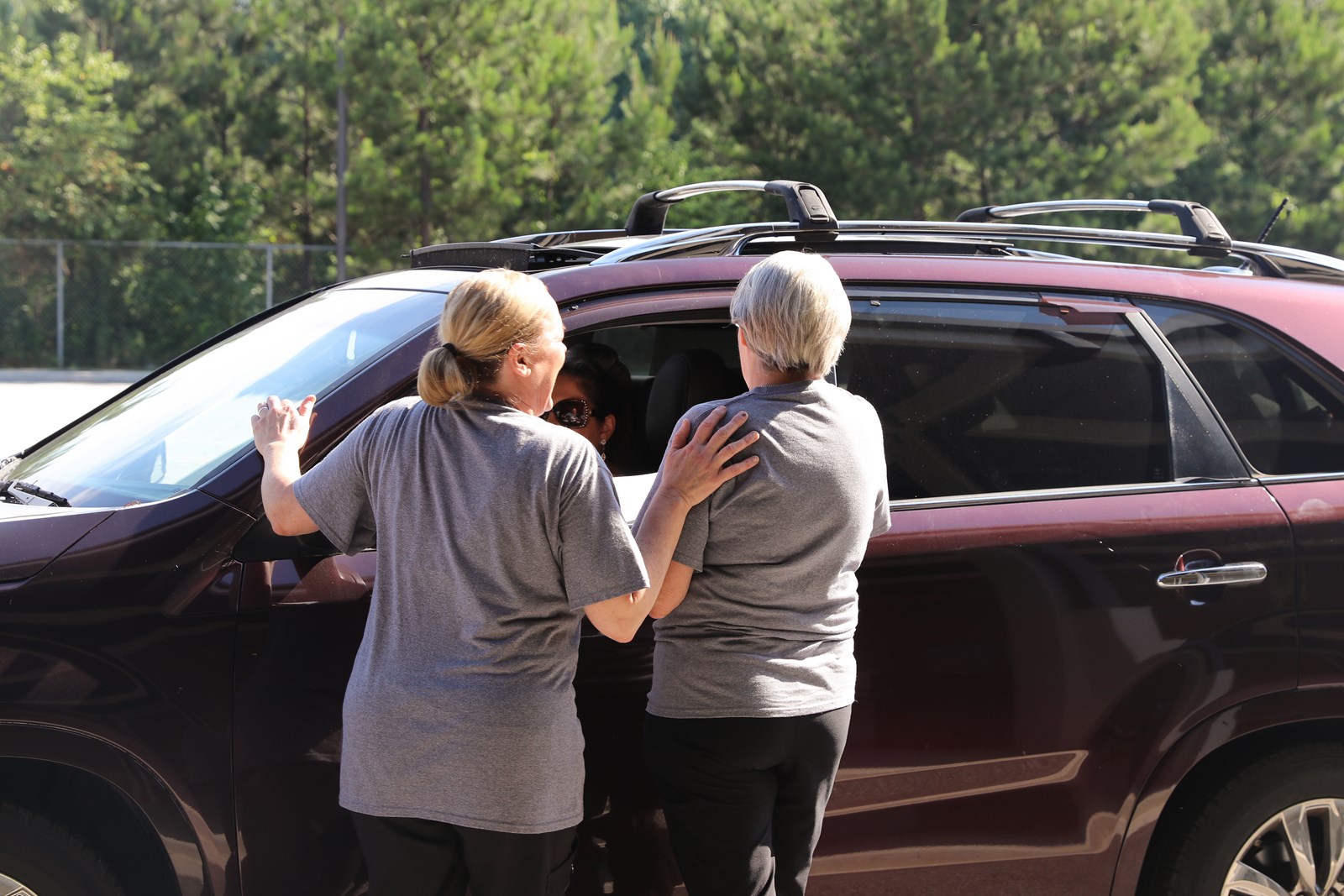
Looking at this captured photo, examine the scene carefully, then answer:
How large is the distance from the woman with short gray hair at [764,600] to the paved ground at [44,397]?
10448mm

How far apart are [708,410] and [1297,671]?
1536mm

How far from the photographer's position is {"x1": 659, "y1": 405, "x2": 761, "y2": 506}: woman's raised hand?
7.20 feet

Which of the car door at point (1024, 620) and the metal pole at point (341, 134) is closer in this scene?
the car door at point (1024, 620)

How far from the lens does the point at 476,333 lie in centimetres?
208

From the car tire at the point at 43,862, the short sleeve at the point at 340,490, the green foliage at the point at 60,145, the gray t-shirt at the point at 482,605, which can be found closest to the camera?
the gray t-shirt at the point at 482,605

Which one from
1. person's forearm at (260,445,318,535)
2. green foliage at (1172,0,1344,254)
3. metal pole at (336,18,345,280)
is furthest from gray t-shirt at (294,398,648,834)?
green foliage at (1172,0,1344,254)

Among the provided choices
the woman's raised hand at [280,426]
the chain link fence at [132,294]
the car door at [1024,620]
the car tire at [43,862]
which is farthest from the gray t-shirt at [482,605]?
the chain link fence at [132,294]

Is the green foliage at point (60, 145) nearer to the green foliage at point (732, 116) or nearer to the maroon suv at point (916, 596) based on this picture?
the green foliage at point (732, 116)

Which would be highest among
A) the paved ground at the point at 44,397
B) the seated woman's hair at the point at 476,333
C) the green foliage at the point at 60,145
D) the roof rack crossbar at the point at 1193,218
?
the roof rack crossbar at the point at 1193,218

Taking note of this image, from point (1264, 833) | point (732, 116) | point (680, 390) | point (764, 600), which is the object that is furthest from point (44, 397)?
point (1264, 833)

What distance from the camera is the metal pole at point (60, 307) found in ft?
77.7

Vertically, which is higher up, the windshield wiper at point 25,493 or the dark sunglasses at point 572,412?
the dark sunglasses at point 572,412

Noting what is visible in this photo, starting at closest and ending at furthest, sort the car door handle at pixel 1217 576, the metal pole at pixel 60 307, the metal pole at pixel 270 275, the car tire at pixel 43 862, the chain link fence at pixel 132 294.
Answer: the car tire at pixel 43 862
the car door handle at pixel 1217 576
the metal pole at pixel 60 307
the chain link fence at pixel 132 294
the metal pole at pixel 270 275

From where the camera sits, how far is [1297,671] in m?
2.84
